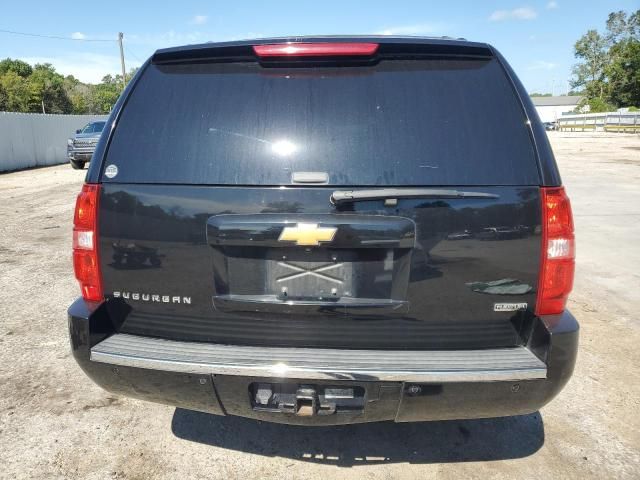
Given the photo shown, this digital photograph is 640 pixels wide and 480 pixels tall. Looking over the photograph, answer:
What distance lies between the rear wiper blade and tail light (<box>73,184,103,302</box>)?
1.11 m

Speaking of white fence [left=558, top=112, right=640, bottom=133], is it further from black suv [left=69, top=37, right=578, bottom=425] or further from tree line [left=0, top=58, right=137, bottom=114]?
black suv [left=69, top=37, right=578, bottom=425]

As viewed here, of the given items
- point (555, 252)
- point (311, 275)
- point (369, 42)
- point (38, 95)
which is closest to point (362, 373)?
point (311, 275)

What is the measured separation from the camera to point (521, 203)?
80.7 inches

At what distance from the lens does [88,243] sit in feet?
7.36

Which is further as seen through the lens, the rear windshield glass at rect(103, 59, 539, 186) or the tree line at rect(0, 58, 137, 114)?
the tree line at rect(0, 58, 137, 114)

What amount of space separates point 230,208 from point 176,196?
0.26 m

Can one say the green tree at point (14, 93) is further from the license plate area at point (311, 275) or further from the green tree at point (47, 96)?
the license plate area at point (311, 275)

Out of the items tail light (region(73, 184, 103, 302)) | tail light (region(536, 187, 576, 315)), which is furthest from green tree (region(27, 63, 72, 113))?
tail light (region(536, 187, 576, 315))

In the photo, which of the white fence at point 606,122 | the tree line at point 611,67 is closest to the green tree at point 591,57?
the tree line at point 611,67

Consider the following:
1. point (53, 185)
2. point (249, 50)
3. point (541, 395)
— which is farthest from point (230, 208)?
point (53, 185)

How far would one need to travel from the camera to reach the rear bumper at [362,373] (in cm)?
201

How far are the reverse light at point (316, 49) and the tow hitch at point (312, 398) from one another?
4.83ft

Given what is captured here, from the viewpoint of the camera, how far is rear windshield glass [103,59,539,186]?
6.79ft

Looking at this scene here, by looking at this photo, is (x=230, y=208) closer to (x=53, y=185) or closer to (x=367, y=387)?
(x=367, y=387)
